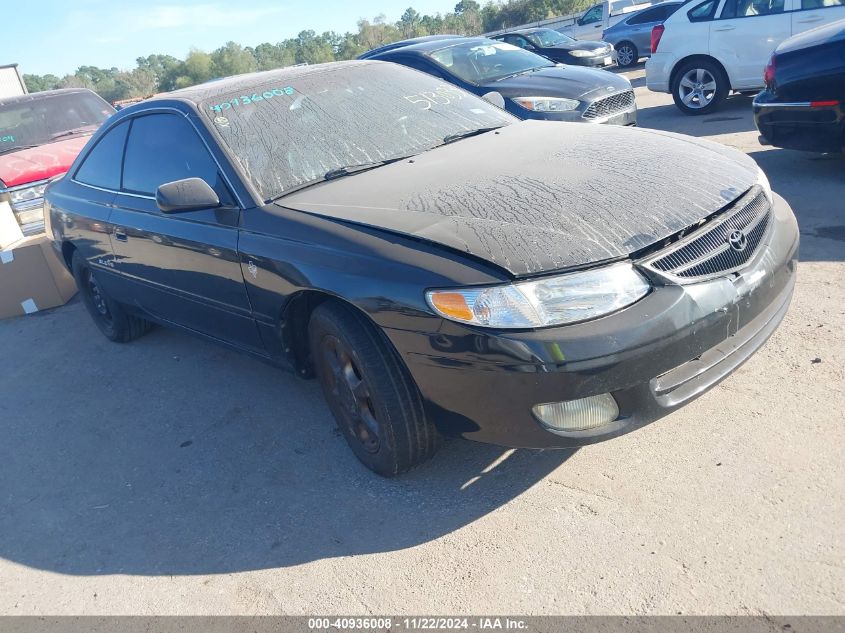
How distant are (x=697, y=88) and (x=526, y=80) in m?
2.82

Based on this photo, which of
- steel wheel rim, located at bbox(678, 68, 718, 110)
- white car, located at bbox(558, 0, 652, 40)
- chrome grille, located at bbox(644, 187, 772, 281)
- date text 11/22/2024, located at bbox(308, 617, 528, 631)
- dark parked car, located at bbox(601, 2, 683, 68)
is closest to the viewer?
date text 11/22/2024, located at bbox(308, 617, 528, 631)

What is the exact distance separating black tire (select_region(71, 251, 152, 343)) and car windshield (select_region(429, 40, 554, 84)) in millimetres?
4857

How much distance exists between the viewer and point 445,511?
289 cm

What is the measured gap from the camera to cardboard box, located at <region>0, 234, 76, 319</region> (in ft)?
20.9

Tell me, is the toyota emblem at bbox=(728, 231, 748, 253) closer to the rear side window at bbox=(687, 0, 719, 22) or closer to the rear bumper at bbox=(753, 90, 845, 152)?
the rear bumper at bbox=(753, 90, 845, 152)

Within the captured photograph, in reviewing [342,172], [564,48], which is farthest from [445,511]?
[564,48]

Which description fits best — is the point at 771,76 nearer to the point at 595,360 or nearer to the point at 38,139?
the point at 595,360

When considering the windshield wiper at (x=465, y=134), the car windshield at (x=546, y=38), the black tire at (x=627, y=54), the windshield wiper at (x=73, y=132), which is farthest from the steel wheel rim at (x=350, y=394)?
the black tire at (x=627, y=54)

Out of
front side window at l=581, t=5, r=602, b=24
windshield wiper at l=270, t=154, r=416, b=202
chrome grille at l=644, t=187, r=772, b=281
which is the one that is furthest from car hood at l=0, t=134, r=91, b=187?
front side window at l=581, t=5, r=602, b=24

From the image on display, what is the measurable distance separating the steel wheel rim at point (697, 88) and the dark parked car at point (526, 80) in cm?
178

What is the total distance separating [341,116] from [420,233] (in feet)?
4.51

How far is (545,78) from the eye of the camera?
813cm

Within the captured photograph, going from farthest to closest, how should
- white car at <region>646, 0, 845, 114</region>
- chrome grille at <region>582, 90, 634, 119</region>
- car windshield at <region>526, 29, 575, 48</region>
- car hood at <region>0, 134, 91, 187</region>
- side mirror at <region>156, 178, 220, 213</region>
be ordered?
car windshield at <region>526, 29, 575, 48</region> → white car at <region>646, 0, 845, 114</region> → chrome grille at <region>582, 90, 634, 119</region> → car hood at <region>0, 134, 91, 187</region> → side mirror at <region>156, 178, 220, 213</region>

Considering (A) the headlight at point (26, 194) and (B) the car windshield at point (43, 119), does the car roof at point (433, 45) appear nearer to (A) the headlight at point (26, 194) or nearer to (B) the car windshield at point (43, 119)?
(B) the car windshield at point (43, 119)
